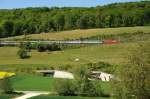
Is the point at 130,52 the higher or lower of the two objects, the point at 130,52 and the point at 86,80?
the higher

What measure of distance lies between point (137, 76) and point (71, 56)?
49767 mm

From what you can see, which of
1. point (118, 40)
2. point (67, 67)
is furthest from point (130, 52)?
point (118, 40)

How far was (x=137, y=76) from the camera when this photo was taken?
5156 cm

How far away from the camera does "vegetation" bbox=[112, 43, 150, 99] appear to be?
2023 inches

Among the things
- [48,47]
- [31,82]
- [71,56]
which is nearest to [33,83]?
[31,82]

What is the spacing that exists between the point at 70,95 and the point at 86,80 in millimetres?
2681

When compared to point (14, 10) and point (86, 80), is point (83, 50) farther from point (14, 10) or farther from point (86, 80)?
point (14, 10)

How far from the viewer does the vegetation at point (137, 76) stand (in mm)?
51375

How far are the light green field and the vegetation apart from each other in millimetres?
39254

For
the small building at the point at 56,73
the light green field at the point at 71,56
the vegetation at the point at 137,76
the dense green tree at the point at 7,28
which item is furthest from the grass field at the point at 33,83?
the dense green tree at the point at 7,28

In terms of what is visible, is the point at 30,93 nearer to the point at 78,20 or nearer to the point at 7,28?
the point at 7,28

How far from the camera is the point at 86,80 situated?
69938 mm

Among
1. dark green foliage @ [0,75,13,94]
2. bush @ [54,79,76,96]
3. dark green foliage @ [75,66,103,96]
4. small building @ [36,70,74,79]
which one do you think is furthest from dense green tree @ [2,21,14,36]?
bush @ [54,79,76,96]

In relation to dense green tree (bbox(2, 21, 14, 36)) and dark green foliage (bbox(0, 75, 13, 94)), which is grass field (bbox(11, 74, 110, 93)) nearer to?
dark green foliage (bbox(0, 75, 13, 94))
